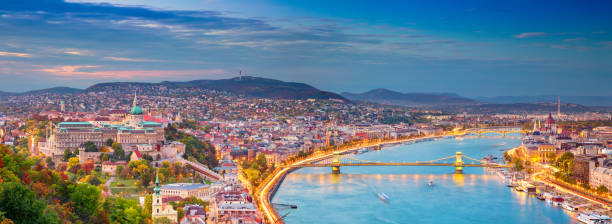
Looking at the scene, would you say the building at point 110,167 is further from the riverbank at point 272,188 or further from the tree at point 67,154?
the riverbank at point 272,188

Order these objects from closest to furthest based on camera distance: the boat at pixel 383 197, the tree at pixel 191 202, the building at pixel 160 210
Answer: the building at pixel 160 210 → the tree at pixel 191 202 → the boat at pixel 383 197

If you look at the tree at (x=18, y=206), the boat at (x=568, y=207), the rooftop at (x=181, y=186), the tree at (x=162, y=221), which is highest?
the tree at (x=18, y=206)

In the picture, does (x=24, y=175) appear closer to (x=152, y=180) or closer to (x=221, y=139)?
(x=152, y=180)

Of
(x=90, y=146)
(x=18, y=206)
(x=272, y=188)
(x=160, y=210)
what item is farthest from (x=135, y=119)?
(x=18, y=206)

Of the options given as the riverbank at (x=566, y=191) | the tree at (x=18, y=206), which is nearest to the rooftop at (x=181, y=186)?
the tree at (x=18, y=206)

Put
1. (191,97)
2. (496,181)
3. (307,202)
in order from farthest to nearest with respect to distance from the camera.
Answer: (191,97)
(496,181)
(307,202)

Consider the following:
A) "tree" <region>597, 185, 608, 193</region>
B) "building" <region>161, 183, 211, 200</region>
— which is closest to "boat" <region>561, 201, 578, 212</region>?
"tree" <region>597, 185, 608, 193</region>

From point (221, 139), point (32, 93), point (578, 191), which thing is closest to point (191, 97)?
point (32, 93)

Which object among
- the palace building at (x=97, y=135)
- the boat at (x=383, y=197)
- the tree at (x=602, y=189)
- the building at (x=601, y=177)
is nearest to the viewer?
the tree at (x=602, y=189)
